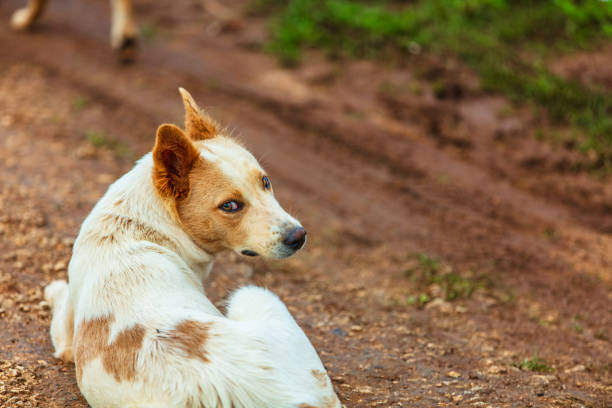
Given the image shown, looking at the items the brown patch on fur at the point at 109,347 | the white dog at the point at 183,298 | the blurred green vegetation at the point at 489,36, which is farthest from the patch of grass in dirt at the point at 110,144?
the brown patch on fur at the point at 109,347

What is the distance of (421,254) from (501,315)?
46.9 inches

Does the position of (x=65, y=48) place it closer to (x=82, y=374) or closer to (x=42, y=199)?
(x=42, y=199)

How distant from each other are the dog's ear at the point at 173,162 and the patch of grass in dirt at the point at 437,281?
2.74 meters

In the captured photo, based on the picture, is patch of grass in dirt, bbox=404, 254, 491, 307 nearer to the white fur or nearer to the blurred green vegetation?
the white fur

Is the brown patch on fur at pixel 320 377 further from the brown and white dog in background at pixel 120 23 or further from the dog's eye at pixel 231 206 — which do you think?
the brown and white dog in background at pixel 120 23

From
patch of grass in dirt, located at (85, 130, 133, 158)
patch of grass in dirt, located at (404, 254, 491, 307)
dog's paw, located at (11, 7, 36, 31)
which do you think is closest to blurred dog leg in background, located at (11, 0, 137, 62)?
dog's paw, located at (11, 7, 36, 31)

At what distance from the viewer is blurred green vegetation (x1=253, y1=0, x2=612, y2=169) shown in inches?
357

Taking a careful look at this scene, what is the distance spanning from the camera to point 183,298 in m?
3.45

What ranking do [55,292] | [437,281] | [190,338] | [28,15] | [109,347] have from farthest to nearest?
[28,15] → [437,281] → [55,292] → [109,347] → [190,338]

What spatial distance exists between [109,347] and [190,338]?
1.44 ft

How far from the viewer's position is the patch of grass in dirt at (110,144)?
7863 millimetres

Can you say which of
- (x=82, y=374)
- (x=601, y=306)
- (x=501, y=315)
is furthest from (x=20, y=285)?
(x=601, y=306)

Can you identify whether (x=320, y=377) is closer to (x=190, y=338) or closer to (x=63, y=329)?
(x=190, y=338)

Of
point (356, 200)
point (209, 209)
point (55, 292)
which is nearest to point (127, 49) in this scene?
point (356, 200)
